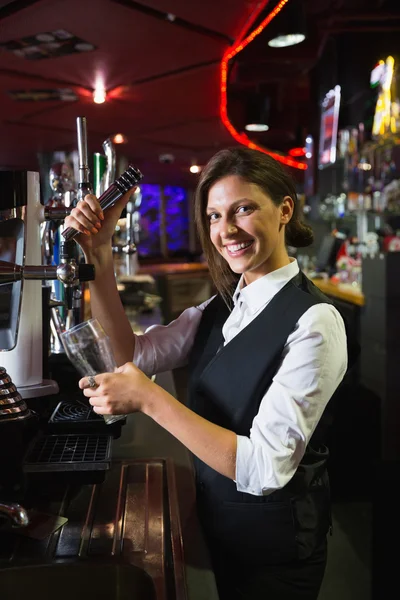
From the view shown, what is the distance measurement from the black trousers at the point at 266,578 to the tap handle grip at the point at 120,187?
0.69 meters

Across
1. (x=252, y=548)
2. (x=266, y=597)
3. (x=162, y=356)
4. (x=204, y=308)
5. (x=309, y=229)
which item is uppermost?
(x=309, y=229)

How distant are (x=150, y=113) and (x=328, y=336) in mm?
5986

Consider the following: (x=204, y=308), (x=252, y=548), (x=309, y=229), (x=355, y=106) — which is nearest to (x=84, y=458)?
(x=252, y=548)

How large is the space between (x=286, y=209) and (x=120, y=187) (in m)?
0.37

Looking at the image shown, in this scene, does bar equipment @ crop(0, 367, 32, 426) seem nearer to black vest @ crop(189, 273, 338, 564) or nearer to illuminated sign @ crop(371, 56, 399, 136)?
black vest @ crop(189, 273, 338, 564)

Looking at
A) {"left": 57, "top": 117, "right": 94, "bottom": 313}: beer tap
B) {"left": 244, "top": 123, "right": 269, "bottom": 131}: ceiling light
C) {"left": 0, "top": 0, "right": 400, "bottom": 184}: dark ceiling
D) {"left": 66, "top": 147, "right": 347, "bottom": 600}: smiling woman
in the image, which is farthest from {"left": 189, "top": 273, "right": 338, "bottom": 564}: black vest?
{"left": 244, "top": 123, "right": 269, "bottom": 131}: ceiling light

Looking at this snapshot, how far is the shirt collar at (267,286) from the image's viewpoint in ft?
3.77

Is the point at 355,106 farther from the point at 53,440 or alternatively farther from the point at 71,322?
the point at 53,440

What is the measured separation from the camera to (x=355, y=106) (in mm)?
6008

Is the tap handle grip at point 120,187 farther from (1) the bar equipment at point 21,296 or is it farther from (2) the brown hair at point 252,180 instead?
(2) the brown hair at point 252,180

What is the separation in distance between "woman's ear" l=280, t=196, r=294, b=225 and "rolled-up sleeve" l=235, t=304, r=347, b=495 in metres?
0.26

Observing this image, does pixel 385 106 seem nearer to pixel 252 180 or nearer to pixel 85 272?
pixel 252 180

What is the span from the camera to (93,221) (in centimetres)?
112

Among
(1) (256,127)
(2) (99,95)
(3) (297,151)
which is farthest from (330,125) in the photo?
(3) (297,151)
